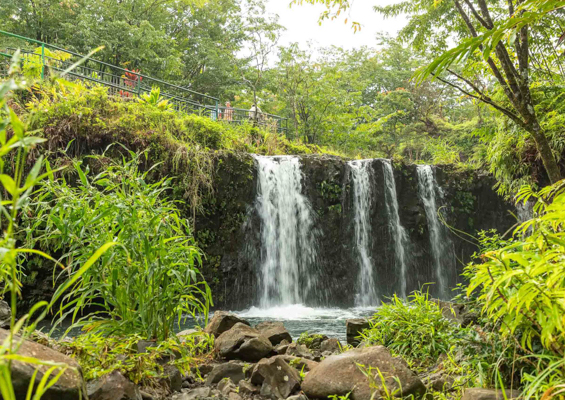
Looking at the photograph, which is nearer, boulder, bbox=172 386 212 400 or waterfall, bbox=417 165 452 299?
boulder, bbox=172 386 212 400

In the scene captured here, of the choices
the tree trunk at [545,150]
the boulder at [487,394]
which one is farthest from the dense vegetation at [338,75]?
the boulder at [487,394]

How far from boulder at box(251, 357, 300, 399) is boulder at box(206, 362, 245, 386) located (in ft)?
0.48

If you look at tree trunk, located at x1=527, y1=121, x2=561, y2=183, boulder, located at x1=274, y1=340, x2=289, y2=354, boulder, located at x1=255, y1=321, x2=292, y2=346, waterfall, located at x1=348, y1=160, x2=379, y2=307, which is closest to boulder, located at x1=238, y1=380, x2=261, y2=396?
boulder, located at x1=274, y1=340, x2=289, y2=354

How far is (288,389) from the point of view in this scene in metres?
2.64

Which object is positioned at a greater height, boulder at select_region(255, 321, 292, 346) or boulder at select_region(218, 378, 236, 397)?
boulder at select_region(255, 321, 292, 346)

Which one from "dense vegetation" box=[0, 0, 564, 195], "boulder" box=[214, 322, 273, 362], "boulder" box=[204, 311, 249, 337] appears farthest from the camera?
"dense vegetation" box=[0, 0, 564, 195]

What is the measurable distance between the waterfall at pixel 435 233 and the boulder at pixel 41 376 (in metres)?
9.64

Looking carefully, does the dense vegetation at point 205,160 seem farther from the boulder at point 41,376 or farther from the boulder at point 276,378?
the boulder at point 276,378

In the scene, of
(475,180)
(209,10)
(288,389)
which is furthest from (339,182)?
(209,10)

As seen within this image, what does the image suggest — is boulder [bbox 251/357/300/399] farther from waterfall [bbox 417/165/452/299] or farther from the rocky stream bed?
waterfall [bbox 417/165/452/299]

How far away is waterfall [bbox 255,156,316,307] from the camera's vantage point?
8477 mm

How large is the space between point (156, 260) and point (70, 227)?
0.54m

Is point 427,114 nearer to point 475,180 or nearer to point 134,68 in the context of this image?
point 475,180

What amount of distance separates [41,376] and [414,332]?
9.64ft
